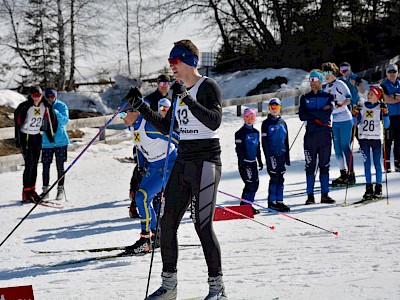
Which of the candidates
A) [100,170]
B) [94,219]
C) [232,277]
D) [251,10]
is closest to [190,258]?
[232,277]

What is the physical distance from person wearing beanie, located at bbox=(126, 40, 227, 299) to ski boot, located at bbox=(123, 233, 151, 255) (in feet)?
5.90

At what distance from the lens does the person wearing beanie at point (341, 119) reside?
10391 mm

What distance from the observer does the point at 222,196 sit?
10516mm

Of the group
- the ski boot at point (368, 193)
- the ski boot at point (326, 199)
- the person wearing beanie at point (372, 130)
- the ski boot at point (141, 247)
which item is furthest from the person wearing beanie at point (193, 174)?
the person wearing beanie at point (372, 130)

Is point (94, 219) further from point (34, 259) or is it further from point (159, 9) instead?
point (159, 9)

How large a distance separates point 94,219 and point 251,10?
86.3ft

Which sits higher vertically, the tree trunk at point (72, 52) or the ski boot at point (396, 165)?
the tree trunk at point (72, 52)

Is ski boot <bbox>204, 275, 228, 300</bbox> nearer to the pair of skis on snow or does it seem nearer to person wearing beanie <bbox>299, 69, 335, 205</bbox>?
the pair of skis on snow

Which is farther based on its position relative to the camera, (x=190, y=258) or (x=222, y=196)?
(x=222, y=196)

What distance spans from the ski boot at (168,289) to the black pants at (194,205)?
46 millimetres

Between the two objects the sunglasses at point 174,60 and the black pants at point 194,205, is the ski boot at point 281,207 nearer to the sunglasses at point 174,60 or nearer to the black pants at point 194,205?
the black pants at point 194,205

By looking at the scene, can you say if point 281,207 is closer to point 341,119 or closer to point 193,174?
point 341,119

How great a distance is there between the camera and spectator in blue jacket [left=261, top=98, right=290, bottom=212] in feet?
29.5

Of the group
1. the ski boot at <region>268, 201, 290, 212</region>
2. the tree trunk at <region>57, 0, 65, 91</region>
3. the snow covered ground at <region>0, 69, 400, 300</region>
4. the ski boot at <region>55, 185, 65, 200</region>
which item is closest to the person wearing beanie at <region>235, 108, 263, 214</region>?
the ski boot at <region>268, 201, 290, 212</region>
